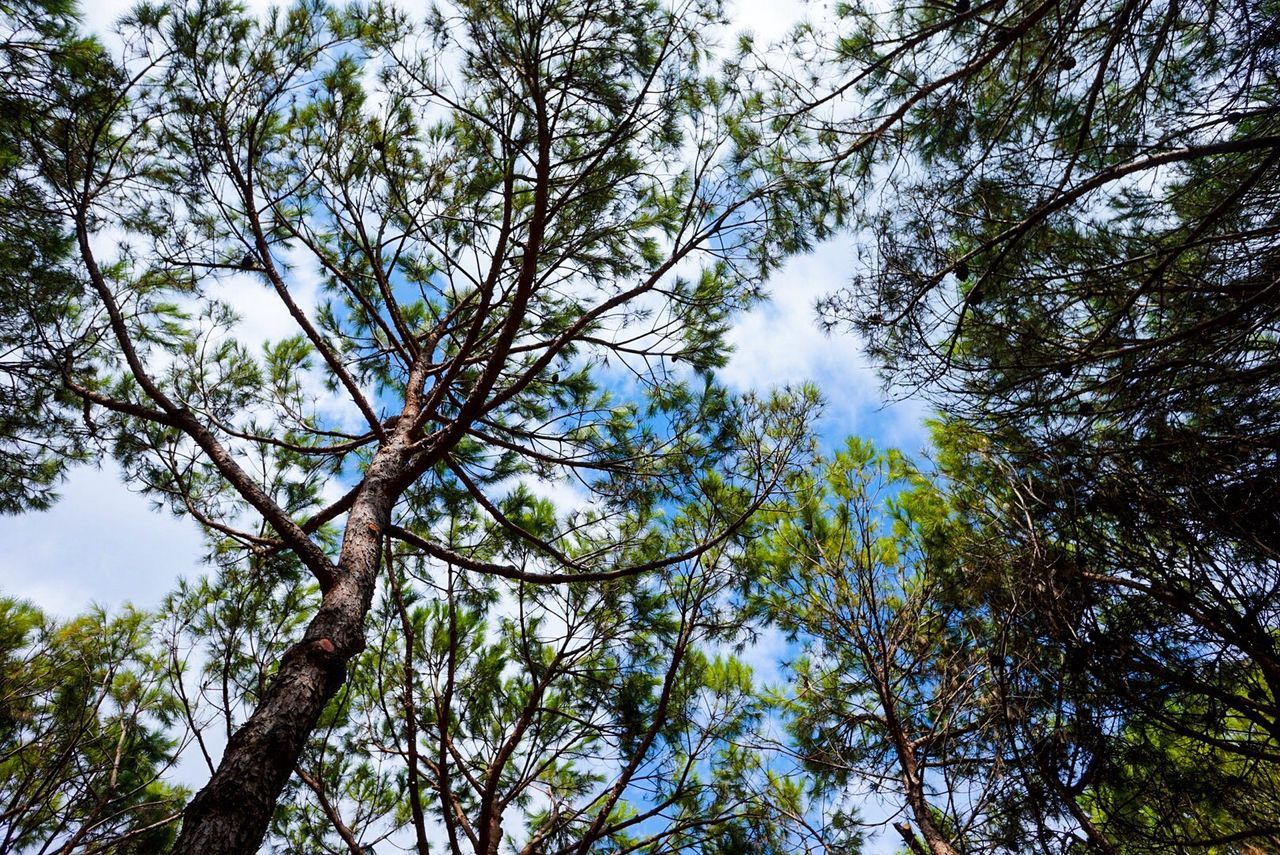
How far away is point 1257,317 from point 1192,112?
1029mm

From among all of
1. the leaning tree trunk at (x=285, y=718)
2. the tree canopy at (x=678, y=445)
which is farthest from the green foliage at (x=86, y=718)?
the leaning tree trunk at (x=285, y=718)

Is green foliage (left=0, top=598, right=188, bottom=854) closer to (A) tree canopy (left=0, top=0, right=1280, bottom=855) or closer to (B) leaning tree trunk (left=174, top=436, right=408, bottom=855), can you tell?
(A) tree canopy (left=0, top=0, right=1280, bottom=855)

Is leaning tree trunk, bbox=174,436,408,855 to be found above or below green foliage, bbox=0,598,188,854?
below

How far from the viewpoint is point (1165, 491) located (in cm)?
330

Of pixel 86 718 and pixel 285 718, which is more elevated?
pixel 86 718

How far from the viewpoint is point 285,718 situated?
6.84 feet

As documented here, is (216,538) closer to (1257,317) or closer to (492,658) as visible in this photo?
(492,658)

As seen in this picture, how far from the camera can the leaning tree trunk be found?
5.85ft

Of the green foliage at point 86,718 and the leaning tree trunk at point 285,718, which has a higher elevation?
the green foliage at point 86,718

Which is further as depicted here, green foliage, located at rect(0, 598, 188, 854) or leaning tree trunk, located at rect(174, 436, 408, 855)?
green foliage, located at rect(0, 598, 188, 854)

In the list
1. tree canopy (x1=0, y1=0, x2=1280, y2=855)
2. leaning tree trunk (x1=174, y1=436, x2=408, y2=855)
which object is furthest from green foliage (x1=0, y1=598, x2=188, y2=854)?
leaning tree trunk (x1=174, y1=436, x2=408, y2=855)

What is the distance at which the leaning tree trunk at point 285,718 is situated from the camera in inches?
70.2

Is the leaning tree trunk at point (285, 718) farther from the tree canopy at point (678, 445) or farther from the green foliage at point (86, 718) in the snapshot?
the green foliage at point (86, 718)

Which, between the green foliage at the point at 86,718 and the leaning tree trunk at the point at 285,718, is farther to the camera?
the green foliage at the point at 86,718
